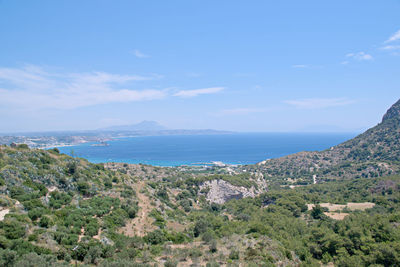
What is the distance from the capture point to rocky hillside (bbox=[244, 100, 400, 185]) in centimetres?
7806

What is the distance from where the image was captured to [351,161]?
90938 millimetres

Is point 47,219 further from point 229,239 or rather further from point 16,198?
point 229,239

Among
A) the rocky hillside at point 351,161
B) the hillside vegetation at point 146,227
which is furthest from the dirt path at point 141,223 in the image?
the rocky hillside at point 351,161

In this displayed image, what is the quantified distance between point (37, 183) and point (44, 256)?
14.0 m

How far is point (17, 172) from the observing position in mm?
24375

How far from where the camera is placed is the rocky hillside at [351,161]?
78.1 meters

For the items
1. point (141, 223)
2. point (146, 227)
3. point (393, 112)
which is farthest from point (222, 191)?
point (393, 112)

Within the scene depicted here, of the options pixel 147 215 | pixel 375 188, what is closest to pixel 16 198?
pixel 147 215

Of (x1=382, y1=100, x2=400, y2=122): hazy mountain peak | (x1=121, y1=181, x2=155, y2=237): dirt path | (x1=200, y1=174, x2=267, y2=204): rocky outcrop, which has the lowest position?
(x1=200, y1=174, x2=267, y2=204): rocky outcrop

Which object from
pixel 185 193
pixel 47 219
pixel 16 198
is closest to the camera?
pixel 47 219

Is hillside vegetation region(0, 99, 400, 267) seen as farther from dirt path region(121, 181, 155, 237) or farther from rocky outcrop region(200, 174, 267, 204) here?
rocky outcrop region(200, 174, 267, 204)

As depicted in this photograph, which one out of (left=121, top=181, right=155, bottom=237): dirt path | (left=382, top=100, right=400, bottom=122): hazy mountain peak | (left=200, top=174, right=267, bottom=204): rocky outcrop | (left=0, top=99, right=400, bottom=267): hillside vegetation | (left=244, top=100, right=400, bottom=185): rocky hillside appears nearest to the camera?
(left=0, top=99, right=400, bottom=267): hillside vegetation

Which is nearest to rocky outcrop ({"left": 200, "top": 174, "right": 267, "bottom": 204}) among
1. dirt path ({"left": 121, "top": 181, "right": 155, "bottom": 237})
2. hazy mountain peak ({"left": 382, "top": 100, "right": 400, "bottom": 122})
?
dirt path ({"left": 121, "top": 181, "right": 155, "bottom": 237})

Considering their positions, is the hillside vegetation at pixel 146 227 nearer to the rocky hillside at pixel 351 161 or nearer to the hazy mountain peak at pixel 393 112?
the rocky hillside at pixel 351 161
